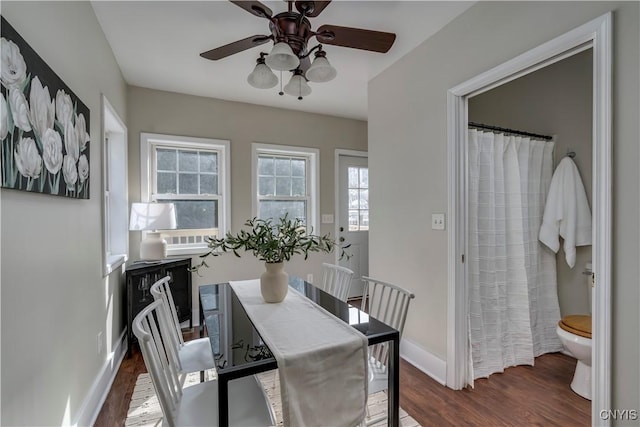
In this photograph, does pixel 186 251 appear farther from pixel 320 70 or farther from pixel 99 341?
pixel 320 70

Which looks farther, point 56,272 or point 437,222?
point 437,222

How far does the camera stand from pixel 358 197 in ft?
14.7

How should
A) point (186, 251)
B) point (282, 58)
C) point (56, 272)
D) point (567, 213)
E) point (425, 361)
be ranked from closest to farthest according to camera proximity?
1. point (56, 272)
2. point (282, 58)
3. point (425, 361)
4. point (567, 213)
5. point (186, 251)

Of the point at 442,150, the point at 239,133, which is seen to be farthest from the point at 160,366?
the point at 239,133

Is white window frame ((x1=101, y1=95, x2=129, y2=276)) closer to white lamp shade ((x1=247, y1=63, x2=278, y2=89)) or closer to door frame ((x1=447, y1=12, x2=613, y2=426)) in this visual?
white lamp shade ((x1=247, y1=63, x2=278, y2=89))

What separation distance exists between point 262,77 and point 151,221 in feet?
5.86

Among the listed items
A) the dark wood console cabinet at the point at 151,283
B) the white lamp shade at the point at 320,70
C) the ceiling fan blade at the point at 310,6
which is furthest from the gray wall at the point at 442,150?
the dark wood console cabinet at the point at 151,283

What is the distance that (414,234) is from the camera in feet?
8.25

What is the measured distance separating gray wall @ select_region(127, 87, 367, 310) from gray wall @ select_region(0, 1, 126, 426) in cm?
106

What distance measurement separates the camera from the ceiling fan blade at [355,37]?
167cm

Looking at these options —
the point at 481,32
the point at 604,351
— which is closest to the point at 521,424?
the point at 604,351

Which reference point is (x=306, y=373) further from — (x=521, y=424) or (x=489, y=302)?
(x=489, y=302)

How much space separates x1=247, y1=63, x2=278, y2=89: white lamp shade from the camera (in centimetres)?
179

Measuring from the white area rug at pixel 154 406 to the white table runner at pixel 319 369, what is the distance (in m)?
0.76
